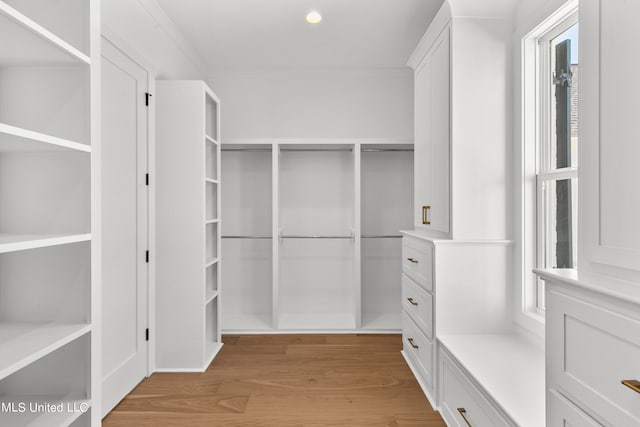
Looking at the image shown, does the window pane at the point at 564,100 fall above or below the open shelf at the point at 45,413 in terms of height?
above

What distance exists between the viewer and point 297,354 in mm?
3281

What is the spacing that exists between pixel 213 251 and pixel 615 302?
9.80ft

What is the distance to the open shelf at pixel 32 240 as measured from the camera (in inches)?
39.1

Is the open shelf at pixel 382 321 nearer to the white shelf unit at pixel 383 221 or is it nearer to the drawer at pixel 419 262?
the white shelf unit at pixel 383 221

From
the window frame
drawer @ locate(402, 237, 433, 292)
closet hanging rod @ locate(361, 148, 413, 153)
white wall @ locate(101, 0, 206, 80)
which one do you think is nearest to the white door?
white wall @ locate(101, 0, 206, 80)

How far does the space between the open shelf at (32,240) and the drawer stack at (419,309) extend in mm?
1872

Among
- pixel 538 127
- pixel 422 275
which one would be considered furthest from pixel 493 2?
pixel 422 275

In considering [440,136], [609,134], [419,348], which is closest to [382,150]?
[440,136]

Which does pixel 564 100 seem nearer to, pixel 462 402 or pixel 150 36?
pixel 462 402

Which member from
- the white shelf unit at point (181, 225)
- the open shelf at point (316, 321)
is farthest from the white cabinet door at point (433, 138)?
the white shelf unit at point (181, 225)

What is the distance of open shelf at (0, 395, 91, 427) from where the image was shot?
1.21m

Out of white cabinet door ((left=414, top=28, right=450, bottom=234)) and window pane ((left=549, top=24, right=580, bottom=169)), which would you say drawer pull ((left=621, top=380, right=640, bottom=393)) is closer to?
window pane ((left=549, top=24, right=580, bottom=169))

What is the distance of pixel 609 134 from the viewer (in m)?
1.06

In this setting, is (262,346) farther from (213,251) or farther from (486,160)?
(486,160)
